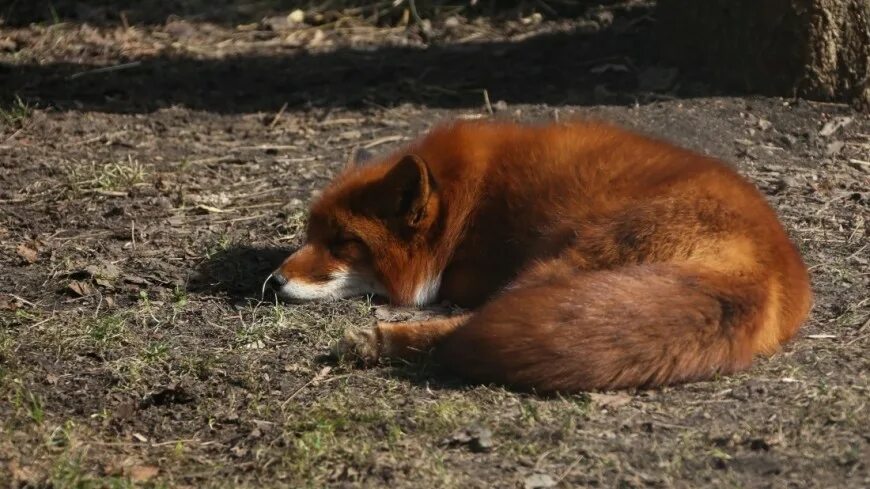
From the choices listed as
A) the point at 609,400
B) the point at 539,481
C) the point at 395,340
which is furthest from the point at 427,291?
the point at 539,481

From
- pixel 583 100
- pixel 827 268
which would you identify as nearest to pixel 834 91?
pixel 583 100

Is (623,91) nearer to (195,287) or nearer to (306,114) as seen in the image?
(306,114)

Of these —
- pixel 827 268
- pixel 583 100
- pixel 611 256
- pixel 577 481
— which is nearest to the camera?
pixel 577 481

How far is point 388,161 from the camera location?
6137 mm

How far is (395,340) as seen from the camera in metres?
5.19

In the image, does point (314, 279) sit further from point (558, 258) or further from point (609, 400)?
point (609, 400)

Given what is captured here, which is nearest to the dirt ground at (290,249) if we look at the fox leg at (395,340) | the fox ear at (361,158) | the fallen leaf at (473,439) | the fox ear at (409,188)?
the fallen leaf at (473,439)

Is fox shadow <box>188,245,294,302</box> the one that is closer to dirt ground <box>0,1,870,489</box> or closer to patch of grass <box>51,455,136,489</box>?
dirt ground <box>0,1,870,489</box>

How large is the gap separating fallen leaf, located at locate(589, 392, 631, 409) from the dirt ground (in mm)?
12

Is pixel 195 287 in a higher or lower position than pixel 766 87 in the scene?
lower

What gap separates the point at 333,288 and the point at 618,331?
1906mm

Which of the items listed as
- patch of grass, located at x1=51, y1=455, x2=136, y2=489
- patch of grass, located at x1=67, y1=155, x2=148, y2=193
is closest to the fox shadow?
patch of grass, located at x1=67, y1=155, x2=148, y2=193

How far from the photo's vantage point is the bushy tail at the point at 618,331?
446 centimetres

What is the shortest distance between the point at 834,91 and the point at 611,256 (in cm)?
373
